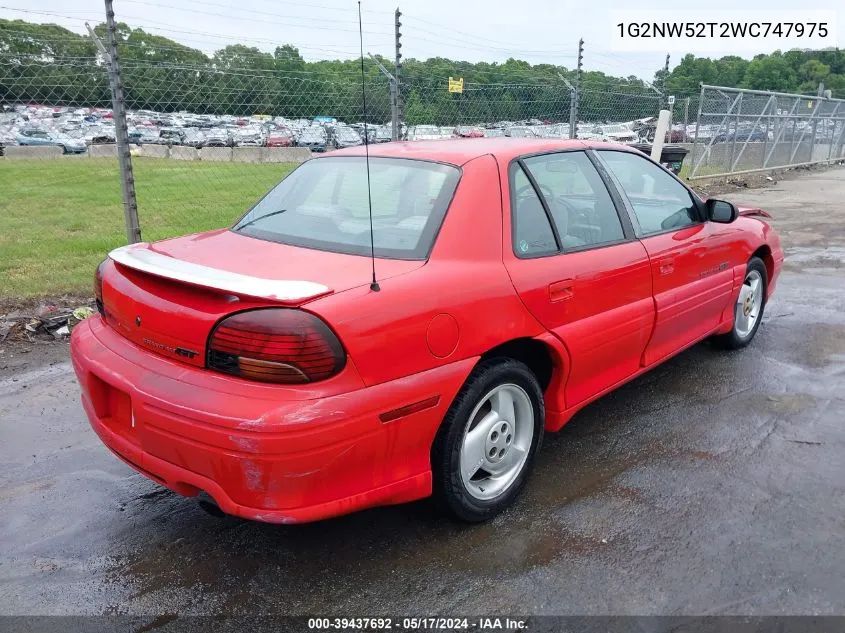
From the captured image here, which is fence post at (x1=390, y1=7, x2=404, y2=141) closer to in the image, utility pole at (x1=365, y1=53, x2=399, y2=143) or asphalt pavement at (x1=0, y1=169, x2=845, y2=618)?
utility pole at (x1=365, y1=53, x2=399, y2=143)

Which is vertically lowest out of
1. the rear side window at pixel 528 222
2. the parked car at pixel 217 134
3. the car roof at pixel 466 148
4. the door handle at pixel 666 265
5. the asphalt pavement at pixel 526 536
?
the asphalt pavement at pixel 526 536

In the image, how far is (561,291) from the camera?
122 inches

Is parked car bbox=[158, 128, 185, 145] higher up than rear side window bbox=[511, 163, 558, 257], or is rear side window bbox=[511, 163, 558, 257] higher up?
parked car bbox=[158, 128, 185, 145]

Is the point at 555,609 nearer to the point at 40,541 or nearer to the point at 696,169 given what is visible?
the point at 40,541

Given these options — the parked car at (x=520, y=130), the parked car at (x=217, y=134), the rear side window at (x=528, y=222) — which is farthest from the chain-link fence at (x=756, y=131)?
the rear side window at (x=528, y=222)

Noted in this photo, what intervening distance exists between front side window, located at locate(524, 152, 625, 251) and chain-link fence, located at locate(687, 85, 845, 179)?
467 inches

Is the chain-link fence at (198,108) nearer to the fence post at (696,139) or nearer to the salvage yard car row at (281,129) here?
the salvage yard car row at (281,129)

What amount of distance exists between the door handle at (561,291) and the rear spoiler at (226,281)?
112 cm

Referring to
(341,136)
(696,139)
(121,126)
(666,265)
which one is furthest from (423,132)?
(696,139)

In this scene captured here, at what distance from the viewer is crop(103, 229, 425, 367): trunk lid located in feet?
7.72

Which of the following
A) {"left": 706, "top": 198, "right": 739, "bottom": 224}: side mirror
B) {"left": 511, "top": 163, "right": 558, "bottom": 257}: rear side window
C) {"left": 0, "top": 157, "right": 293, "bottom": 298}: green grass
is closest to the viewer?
{"left": 511, "top": 163, "right": 558, "bottom": 257}: rear side window

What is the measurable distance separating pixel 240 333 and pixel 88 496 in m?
1.51

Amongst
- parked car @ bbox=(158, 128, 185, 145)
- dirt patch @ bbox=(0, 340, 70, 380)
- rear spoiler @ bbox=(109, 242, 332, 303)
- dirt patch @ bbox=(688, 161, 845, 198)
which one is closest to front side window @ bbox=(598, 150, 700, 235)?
rear spoiler @ bbox=(109, 242, 332, 303)

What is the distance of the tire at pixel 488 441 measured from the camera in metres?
2.69
